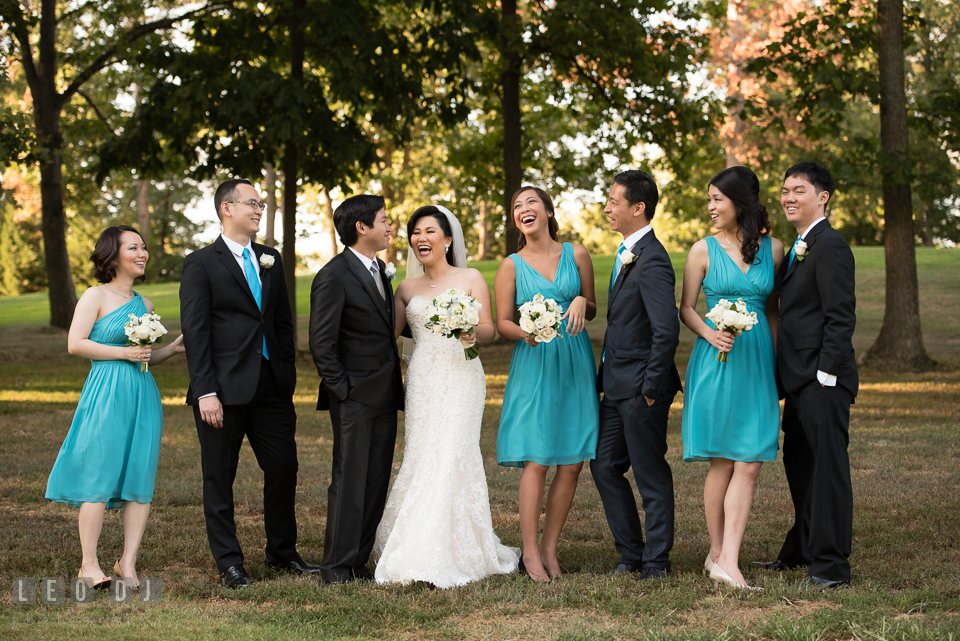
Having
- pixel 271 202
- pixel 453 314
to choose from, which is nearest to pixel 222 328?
pixel 453 314

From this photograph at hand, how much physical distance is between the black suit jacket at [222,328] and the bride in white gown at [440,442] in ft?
2.90

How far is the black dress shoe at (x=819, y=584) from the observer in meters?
5.04

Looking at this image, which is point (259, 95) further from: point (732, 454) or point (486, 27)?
point (732, 454)

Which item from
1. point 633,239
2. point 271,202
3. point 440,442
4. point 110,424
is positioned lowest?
point 440,442

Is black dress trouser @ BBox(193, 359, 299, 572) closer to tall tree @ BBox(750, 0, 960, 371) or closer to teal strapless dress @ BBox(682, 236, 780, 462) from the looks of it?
teal strapless dress @ BBox(682, 236, 780, 462)

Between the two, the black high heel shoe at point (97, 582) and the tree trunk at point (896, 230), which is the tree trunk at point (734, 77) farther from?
the black high heel shoe at point (97, 582)

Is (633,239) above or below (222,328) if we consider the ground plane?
above

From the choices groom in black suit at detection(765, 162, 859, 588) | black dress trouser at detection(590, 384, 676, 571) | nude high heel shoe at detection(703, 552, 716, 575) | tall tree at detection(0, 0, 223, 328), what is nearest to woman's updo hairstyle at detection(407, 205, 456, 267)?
black dress trouser at detection(590, 384, 676, 571)

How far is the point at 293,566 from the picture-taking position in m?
5.86

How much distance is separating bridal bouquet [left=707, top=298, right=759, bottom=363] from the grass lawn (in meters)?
1.52

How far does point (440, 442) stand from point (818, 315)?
246cm

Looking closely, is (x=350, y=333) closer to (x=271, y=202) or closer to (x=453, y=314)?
(x=453, y=314)

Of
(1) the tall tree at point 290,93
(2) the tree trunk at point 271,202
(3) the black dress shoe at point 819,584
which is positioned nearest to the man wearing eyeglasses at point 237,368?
(3) the black dress shoe at point 819,584

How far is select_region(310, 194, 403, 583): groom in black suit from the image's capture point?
5.44 meters
